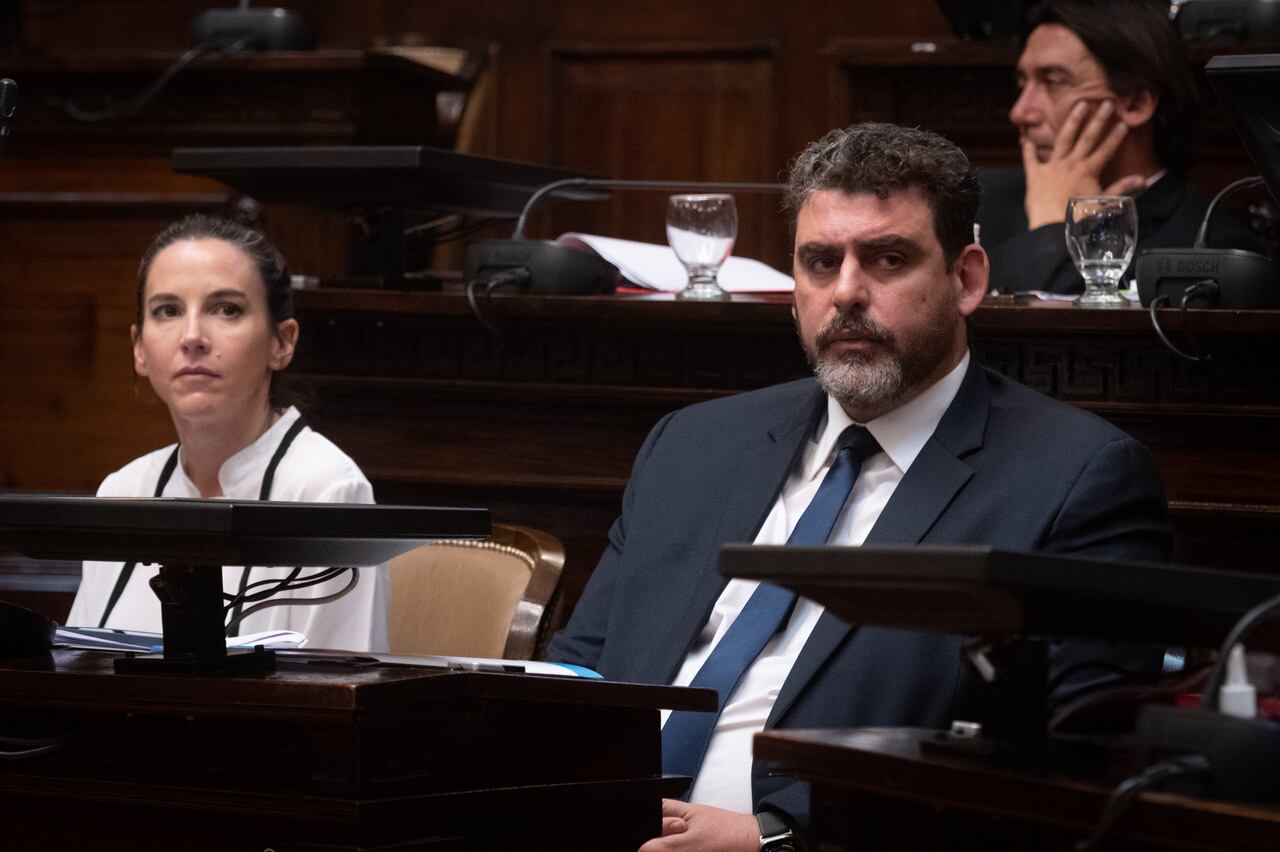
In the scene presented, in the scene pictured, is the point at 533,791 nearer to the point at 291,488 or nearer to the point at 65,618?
the point at 291,488

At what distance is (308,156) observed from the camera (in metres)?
3.12

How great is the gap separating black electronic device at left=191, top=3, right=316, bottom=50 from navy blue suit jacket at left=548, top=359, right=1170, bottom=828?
2400mm

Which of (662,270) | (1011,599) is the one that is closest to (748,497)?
(1011,599)

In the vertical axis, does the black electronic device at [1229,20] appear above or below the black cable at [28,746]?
above

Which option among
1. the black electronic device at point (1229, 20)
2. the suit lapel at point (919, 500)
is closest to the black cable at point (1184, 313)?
the suit lapel at point (919, 500)

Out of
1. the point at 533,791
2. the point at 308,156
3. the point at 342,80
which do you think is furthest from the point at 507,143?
the point at 533,791

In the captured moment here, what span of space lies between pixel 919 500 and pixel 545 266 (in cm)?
110

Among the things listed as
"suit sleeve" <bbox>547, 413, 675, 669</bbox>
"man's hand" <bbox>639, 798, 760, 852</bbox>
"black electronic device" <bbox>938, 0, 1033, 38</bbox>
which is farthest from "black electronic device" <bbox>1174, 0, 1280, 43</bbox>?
"man's hand" <bbox>639, 798, 760, 852</bbox>

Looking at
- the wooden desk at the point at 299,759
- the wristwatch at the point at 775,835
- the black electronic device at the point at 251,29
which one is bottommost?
the wristwatch at the point at 775,835

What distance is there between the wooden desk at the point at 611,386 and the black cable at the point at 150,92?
4.24ft

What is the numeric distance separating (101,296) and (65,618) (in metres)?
1.60

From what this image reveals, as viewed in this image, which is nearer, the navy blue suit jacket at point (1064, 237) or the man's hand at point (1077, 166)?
the navy blue suit jacket at point (1064, 237)

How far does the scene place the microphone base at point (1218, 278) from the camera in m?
2.63

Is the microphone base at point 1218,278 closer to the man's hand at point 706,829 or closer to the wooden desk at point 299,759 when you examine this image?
the man's hand at point 706,829
